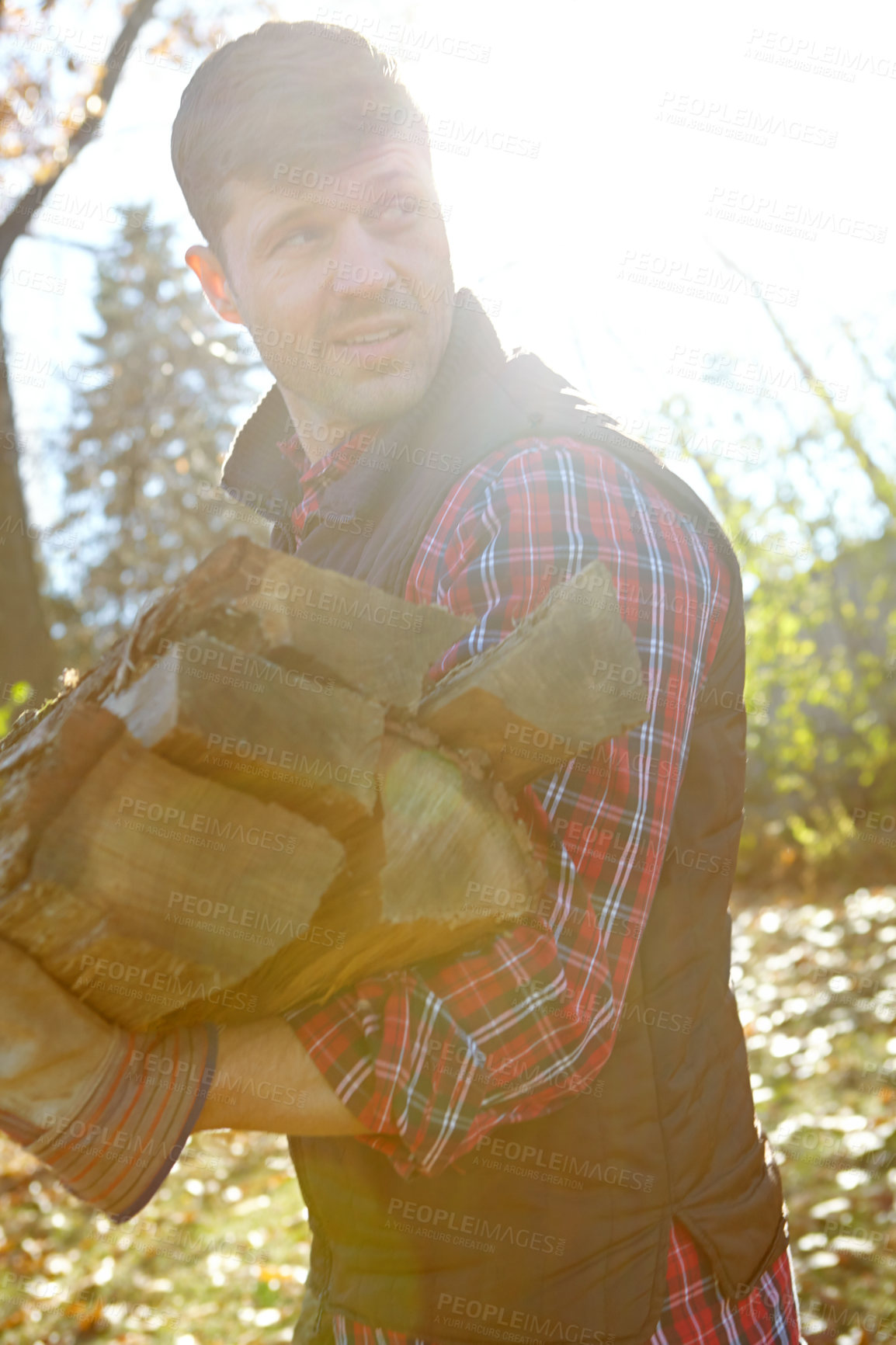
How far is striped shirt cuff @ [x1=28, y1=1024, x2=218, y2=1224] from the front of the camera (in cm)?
117

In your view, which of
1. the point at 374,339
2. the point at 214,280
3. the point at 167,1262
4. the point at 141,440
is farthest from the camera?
the point at 141,440

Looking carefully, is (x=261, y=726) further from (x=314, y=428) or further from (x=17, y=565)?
(x=17, y=565)

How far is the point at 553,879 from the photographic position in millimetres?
1323

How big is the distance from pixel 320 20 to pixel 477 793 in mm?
1631

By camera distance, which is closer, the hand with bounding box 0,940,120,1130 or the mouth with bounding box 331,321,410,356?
the hand with bounding box 0,940,120,1130

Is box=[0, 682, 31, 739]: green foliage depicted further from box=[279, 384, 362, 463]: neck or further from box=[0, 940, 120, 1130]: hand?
box=[0, 940, 120, 1130]: hand

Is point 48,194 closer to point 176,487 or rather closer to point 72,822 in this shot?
point 72,822

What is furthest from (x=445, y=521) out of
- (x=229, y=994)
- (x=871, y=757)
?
(x=871, y=757)

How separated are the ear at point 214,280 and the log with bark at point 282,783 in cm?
126

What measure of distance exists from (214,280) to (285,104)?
512mm

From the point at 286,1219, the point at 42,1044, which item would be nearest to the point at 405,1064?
the point at 42,1044

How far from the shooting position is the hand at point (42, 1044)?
1112 millimetres

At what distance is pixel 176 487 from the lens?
17000 millimetres

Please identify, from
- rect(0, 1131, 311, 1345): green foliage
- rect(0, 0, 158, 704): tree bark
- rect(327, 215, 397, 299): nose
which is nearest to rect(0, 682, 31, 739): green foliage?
rect(0, 0, 158, 704): tree bark
